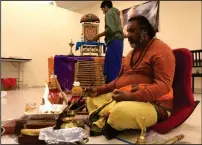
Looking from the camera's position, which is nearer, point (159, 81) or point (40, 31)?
point (159, 81)

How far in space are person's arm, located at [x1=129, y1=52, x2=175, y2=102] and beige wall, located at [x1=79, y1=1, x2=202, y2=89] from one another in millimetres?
3613

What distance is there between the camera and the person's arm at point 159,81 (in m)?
1.37

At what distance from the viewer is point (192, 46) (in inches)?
193

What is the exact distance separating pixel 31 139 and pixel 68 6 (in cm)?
Result: 655

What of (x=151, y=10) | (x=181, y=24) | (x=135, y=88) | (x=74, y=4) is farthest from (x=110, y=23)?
(x=74, y=4)

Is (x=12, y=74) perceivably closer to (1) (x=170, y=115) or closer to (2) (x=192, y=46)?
(2) (x=192, y=46)

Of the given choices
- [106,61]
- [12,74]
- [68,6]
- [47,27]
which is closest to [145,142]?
[106,61]

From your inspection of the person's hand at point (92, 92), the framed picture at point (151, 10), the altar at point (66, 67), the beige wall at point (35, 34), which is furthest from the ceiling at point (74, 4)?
the person's hand at point (92, 92)

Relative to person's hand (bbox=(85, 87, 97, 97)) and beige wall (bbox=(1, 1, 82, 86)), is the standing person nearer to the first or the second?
person's hand (bbox=(85, 87, 97, 97))

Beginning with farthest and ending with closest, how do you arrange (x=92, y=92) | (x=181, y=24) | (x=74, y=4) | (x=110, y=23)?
1. (x=74, y=4)
2. (x=181, y=24)
3. (x=110, y=23)
4. (x=92, y=92)

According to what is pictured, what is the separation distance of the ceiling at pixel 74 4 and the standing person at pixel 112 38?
410cm

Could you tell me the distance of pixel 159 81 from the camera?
4.70 ft

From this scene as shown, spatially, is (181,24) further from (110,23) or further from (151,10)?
(110,23)

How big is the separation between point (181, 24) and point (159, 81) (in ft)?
13.5
